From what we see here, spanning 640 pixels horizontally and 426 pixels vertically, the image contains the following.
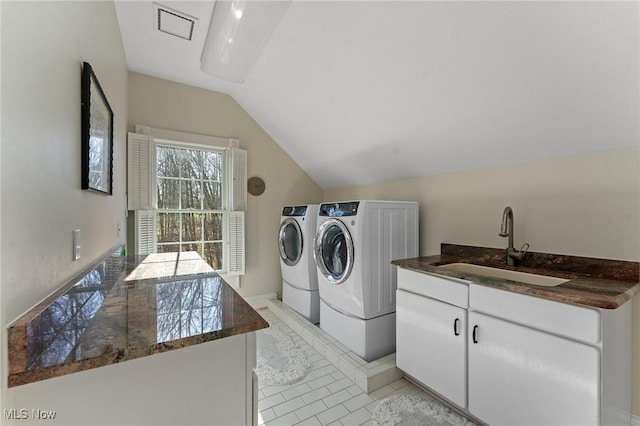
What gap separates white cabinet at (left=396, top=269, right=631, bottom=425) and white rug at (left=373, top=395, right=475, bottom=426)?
11 cm

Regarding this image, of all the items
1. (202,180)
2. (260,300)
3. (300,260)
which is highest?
(202,180)

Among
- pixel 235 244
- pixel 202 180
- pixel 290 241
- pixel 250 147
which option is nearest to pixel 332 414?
pixel 290 241

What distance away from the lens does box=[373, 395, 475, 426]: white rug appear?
1595 millimetres

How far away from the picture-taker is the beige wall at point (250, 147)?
2.90 metres

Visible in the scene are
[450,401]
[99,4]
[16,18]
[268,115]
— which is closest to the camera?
[16,18]

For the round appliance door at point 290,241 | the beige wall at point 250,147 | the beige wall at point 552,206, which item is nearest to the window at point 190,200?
the beige wall at point 250,147

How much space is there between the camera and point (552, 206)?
1809 millimetres

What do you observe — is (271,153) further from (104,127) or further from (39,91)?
(39,91)

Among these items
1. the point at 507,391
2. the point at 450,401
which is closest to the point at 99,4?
the point at 507,391

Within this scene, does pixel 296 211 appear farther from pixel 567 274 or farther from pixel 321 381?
pixel 567 274

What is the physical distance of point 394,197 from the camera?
2.97 m

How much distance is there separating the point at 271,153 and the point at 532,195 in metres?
2.78

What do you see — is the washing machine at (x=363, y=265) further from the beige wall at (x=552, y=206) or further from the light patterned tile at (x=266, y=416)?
the light patterned tile at (x=266, y=416)

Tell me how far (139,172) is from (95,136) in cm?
162
